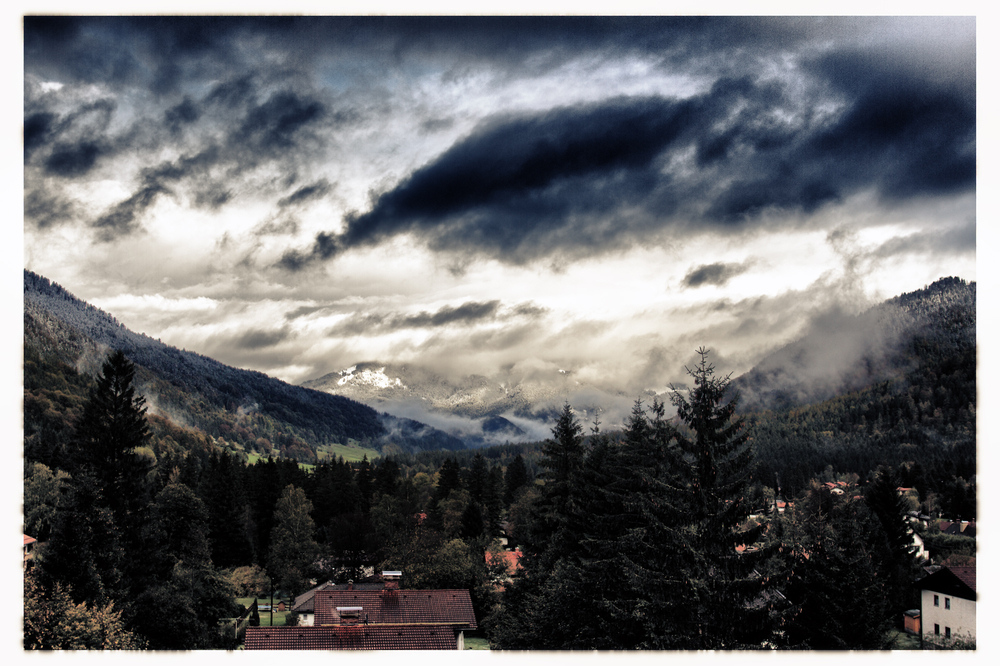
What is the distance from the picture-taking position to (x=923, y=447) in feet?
301

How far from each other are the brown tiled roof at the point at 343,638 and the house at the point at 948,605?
466 inches

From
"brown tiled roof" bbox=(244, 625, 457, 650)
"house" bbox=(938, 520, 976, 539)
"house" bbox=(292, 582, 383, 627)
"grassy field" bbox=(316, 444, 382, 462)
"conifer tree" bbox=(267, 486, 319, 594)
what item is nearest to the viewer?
"brown tiled roof" bbox=(244, 625, 457, 650)

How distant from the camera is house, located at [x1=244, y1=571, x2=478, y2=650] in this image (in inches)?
605

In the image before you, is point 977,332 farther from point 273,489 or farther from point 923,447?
point 923,447

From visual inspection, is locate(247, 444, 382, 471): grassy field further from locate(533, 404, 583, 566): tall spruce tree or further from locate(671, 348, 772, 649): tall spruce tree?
locate(671, 348, 772, 649): tall spruce tree

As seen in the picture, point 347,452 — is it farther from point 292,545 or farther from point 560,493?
point 560,493

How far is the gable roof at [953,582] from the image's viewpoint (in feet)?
51.7

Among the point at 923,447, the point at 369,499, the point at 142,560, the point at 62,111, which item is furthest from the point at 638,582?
the point at 923,447

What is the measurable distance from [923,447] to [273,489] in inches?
3700

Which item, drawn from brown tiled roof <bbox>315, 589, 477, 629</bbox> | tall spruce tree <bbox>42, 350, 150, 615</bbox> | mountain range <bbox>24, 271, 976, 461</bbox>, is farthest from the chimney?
mountain range <bbox>24, 271, 976, 461</bbox>

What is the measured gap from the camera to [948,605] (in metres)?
16.3

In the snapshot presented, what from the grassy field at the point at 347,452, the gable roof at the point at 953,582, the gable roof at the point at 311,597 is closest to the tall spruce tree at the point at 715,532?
the gable roof at the point at 953,582

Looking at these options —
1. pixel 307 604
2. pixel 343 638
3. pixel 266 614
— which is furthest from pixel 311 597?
pixel 343 638

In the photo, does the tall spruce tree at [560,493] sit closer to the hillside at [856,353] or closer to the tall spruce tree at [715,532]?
the tall spruce tree at [715,532]
